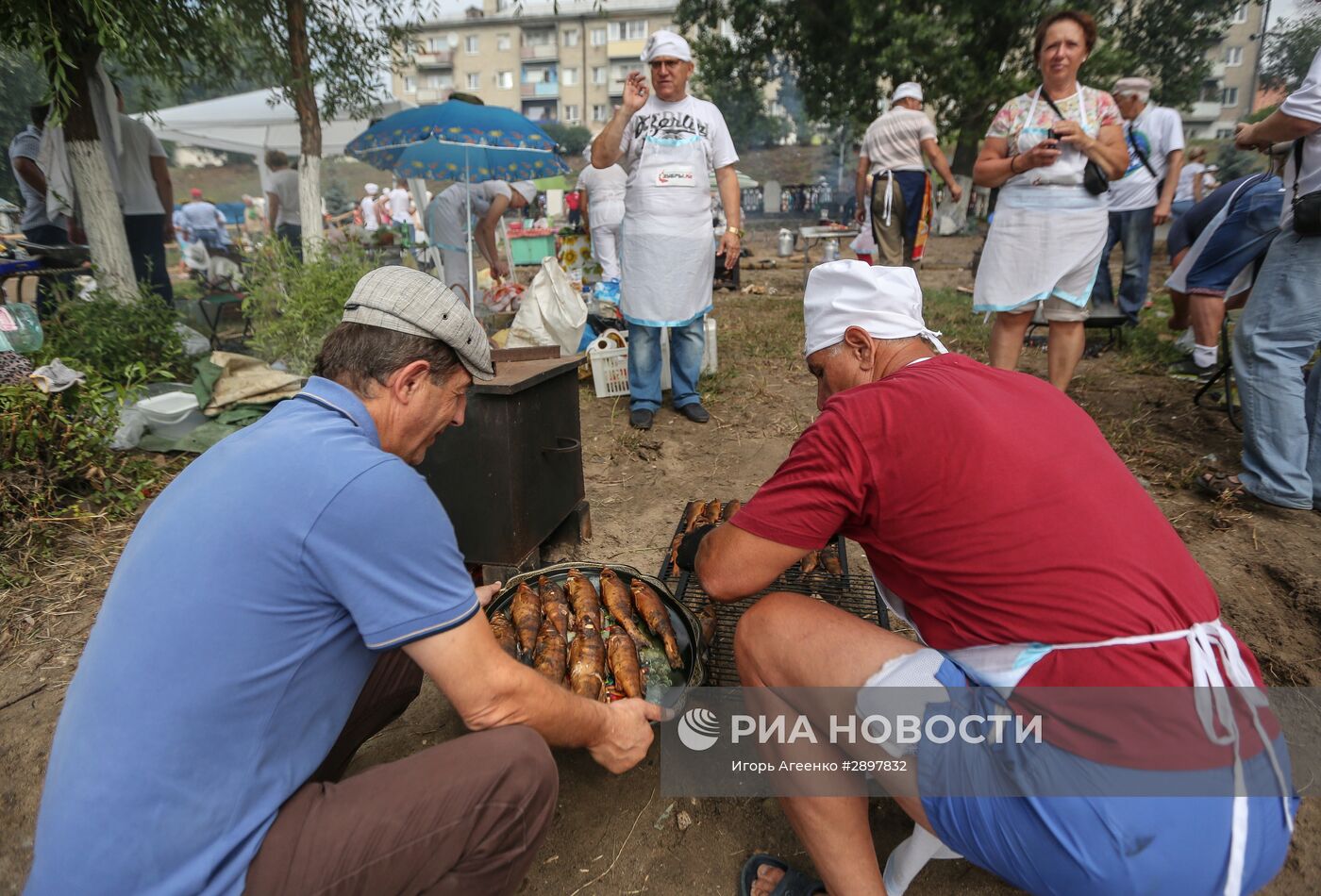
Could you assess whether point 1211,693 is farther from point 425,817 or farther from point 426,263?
point 426,263

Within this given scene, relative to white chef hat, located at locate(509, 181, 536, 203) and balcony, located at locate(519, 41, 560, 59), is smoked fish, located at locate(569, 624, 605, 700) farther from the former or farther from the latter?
balcony, located at locate(519, 41, 560, 59)

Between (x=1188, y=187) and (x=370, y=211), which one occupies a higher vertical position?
(x=370, y=211)

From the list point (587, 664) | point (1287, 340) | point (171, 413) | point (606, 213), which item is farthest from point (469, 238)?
point (1287, 340)

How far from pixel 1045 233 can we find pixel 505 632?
4.03 meters

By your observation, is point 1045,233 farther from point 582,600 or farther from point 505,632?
point 505,632

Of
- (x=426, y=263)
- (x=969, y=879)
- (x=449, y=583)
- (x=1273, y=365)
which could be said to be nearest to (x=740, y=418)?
(x=1273, y=365)

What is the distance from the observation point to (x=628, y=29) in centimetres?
5962

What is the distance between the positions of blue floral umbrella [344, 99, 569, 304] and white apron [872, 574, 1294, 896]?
7.43m

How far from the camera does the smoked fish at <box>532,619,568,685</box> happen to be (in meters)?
2.39

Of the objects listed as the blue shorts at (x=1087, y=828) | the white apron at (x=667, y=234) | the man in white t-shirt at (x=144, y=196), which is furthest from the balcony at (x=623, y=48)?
the blue shorts at (x=1087, y=828)

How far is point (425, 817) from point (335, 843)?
18cm

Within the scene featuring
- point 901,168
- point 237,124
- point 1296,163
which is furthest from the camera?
point 237,124

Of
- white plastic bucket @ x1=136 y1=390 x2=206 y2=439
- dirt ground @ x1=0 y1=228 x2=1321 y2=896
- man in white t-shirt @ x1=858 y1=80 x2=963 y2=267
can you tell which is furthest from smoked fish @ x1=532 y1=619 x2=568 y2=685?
man in white t-shirt @ x1=858 y1=80 x2=963 y2=267

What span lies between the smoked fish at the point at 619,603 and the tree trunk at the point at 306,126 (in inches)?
195
